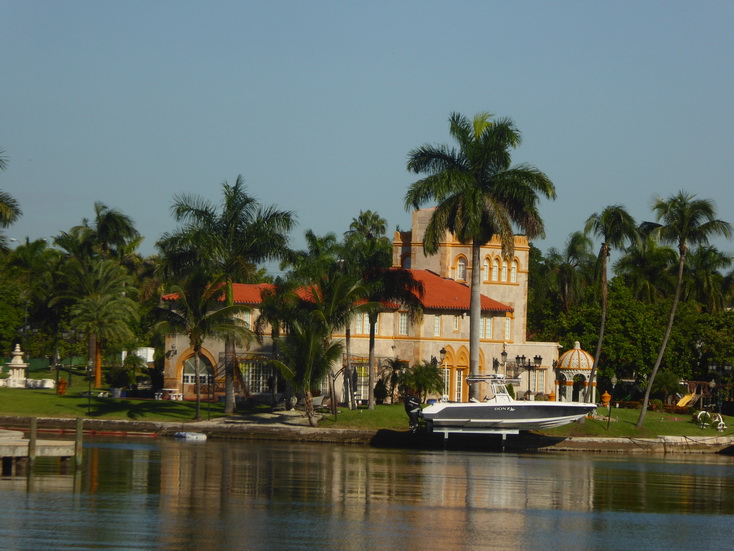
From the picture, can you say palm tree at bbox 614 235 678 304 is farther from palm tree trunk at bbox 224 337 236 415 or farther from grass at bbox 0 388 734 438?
palm tree trunk at bbox 224 337 236 415

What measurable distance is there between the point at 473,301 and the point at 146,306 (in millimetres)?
42250

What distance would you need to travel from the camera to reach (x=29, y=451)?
3080cm

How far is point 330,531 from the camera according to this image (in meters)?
22.7

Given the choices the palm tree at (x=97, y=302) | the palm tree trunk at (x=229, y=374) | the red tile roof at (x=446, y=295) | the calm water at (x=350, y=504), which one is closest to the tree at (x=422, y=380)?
the red tile roof at (x=446, y=295)

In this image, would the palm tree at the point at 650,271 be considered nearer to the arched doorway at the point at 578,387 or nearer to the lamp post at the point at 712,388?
the lamp post at the point at 712,388

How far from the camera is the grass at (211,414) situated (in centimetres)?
5197

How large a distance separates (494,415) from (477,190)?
10464 millimetres

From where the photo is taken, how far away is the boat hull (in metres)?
49.7

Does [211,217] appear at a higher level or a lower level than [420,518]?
higher

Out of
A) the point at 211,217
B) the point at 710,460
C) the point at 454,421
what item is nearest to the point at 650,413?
the point at 710,460

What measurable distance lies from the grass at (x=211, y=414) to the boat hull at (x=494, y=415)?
241 cm

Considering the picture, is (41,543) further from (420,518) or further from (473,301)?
(473,301)

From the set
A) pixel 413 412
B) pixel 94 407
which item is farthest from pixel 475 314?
pixel 94 407

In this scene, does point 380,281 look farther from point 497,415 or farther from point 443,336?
point 443,336
